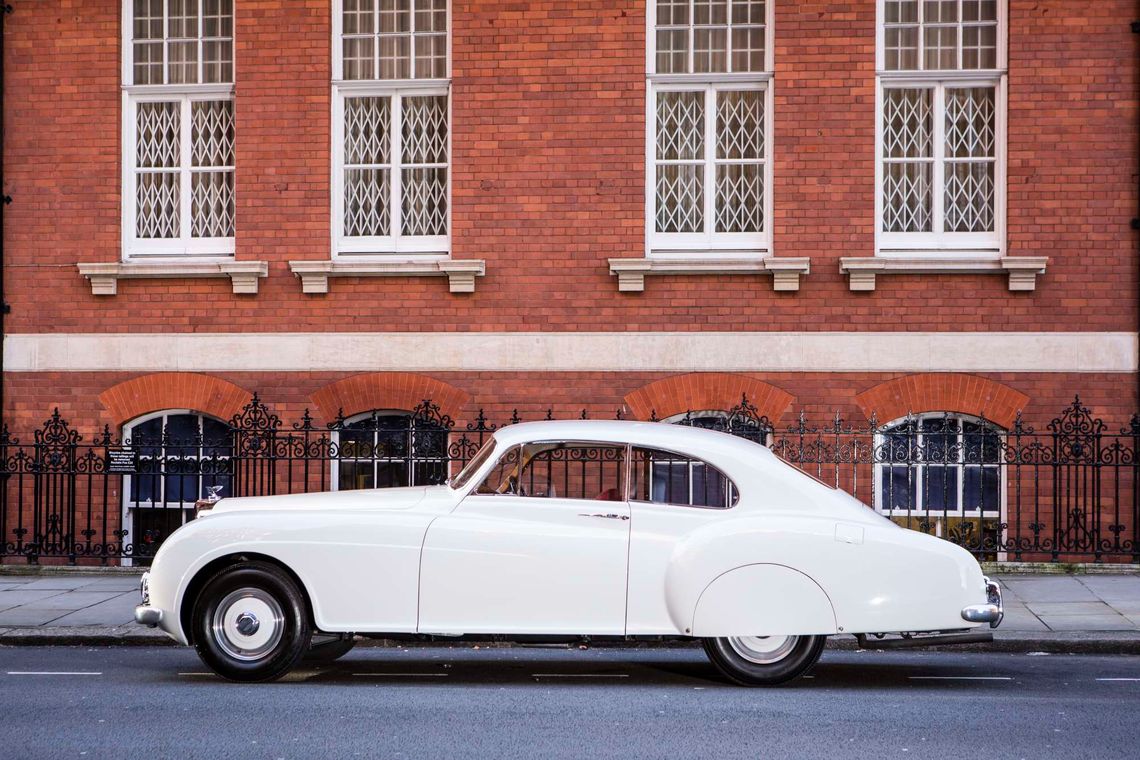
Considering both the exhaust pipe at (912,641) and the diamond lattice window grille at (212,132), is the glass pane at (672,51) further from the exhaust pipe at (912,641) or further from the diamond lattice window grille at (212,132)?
the exhaust pipe at (912,641)

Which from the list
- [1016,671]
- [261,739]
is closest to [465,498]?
[261,739]

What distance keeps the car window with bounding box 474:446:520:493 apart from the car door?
62mm

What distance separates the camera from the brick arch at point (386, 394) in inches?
526

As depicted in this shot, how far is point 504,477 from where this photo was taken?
7594 millimetres

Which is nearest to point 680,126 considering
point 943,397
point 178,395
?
point 943,397

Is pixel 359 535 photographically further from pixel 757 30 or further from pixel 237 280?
pixel 757 30

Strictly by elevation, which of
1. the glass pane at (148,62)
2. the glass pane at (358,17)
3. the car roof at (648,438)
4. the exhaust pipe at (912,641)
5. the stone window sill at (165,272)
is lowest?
the exhaust pipe at (912,641)

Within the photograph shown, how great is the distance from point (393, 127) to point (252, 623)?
7.32 m

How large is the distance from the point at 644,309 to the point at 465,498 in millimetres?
6036

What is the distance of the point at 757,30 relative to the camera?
528 inches

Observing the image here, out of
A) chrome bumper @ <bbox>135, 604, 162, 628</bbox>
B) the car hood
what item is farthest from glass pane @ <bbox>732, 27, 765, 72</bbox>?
chrome bumper @ <bbox>135, 604, 162, 628</bbox>

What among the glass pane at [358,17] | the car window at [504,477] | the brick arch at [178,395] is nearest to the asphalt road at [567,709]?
the car window at [504,477]

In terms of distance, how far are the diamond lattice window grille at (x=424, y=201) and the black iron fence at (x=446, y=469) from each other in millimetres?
1888

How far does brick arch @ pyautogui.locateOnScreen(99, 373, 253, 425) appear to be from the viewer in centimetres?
1353
